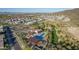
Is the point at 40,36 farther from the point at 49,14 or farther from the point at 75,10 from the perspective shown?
the point at 75,10
